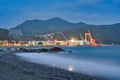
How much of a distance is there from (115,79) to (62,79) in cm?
508

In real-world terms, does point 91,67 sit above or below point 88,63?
above

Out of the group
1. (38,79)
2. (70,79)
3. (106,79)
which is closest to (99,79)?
(106,79)

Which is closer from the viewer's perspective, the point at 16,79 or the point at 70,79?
the point at 16,79

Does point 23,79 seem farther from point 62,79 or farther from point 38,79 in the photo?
point 62,79

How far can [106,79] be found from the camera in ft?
67.4

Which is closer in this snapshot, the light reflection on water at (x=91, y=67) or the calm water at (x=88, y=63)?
the light reflection on water at (x=91, y=67)

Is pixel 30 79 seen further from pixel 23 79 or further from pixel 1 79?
pixel 1 79

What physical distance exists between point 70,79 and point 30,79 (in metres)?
3.43

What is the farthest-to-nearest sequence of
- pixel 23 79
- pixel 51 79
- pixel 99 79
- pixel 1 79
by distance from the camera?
pixel 99 79 < pixel 51 79 < pixel 23 79 < pixel 1 79

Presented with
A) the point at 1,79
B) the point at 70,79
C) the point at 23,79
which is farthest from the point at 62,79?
the point at 1,79

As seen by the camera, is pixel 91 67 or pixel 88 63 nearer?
pixel 91 67

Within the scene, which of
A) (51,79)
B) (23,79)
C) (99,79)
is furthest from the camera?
(99,79)

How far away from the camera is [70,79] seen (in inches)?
699

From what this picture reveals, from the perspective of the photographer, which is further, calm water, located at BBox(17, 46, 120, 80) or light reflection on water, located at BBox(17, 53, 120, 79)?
calm water, located at BBox(17, 46, 120, 80)
